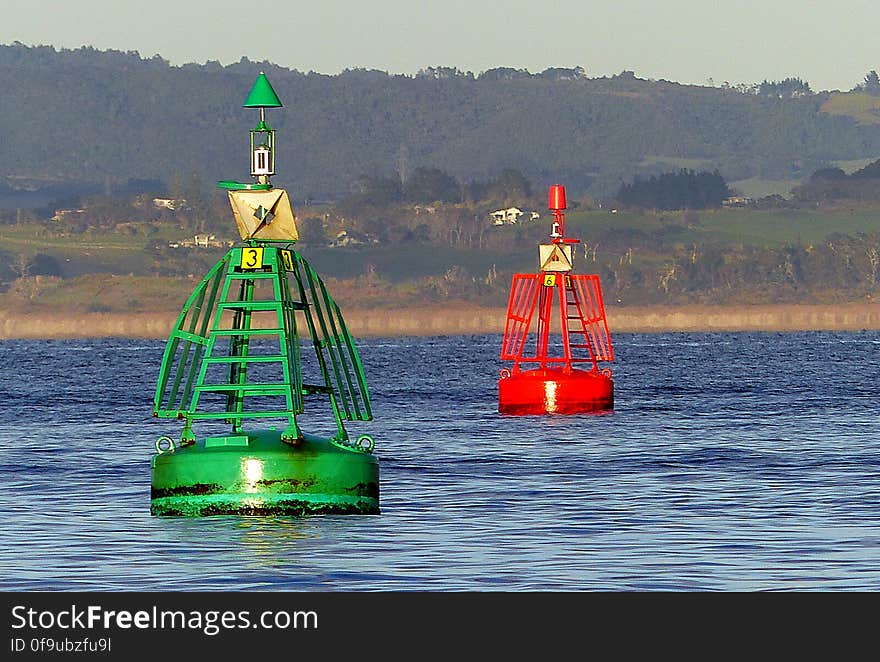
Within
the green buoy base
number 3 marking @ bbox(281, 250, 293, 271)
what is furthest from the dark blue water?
number 3 marking @ bbox(281, 250, 293, 271)

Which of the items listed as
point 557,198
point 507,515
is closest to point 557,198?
point 557,198

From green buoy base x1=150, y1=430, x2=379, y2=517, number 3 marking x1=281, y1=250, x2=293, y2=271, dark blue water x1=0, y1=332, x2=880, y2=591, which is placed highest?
number 3 marking x1=281, y1=250, x2=293, y2=271

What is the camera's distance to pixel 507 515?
2096 inches

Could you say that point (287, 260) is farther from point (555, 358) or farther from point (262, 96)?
point (555, 358)

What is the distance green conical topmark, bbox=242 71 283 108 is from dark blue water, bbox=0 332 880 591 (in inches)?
400

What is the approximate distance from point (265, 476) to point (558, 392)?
52.6 metres

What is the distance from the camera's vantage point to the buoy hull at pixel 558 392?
97.4 m

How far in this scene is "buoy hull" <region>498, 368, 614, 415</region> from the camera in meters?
97.4

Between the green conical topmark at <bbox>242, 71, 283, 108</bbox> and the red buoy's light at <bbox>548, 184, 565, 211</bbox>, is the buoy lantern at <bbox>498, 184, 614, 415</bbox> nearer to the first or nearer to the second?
the red buoy's light at <bbox>548, 184, 565, 211</bbox>

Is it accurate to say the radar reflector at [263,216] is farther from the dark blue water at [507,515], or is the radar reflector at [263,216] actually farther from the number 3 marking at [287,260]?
the dark blue water at [507,515]
